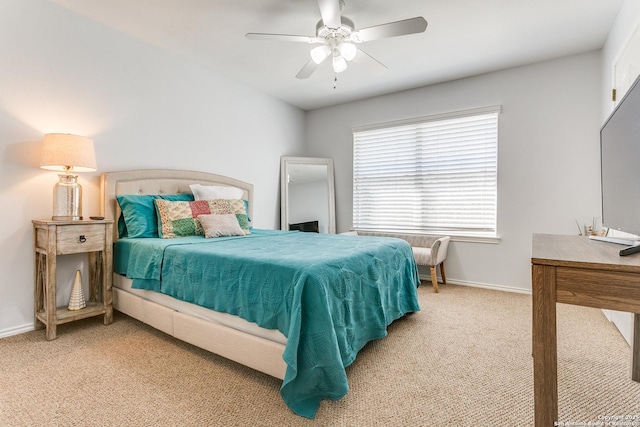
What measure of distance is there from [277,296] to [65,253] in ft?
5.78

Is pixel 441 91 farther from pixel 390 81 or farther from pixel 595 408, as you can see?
pixel 595 408

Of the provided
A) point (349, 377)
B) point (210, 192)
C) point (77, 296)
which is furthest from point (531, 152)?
point (77, 296)

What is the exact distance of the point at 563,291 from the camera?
3.33 feet

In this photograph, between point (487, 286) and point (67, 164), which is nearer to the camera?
point (67, 164)

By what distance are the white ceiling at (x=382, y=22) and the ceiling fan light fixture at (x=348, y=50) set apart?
0.33m

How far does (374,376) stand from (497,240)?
2645mm

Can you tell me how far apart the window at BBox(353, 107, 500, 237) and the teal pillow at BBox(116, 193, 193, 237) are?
9.21ft

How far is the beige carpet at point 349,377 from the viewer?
1.42m

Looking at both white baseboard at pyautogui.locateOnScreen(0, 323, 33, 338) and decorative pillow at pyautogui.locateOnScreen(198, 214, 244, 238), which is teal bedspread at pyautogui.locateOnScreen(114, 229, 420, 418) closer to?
decorative pillow at pyautogui.locateOnScreen(198, 214, 244, 238)

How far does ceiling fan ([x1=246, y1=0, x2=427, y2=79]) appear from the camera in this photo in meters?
2.01

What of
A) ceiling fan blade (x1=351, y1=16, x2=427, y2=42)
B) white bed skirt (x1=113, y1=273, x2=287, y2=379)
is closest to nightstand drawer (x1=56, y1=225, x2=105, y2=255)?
white bed skirt (x1=113, y1=273, x2=287, y2=379)

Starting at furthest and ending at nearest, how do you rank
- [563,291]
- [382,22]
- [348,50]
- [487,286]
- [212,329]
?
1. [487,286]
2. [382,22]
3. [348,50]
4. [212,329]
5. [563,291]

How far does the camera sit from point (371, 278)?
6.72 ft

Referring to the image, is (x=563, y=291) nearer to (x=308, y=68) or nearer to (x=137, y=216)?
(x=308, y=68)
